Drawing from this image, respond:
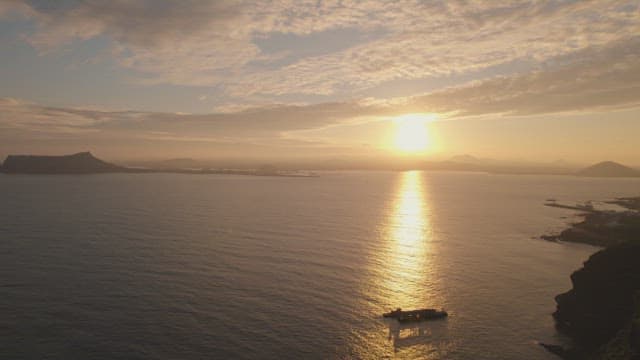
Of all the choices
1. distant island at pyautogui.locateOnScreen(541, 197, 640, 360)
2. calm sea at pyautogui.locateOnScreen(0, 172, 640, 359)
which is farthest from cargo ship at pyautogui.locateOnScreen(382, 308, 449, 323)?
distant island at pyautogui.locateOnScreen(541, 197, 640, 360)

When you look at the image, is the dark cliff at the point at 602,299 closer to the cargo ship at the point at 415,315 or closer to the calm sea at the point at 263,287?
the calm sea at the point at 263,287

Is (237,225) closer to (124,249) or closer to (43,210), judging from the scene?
(124,249)

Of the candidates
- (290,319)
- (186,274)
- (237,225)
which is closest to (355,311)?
(290,319)

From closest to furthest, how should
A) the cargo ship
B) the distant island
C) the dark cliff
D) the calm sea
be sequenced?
1. the calm sea
2. the distant island
3. the dark cliff
4. the cargo ship

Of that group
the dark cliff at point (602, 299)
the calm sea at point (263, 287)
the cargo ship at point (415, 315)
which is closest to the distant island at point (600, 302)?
the dark cliff at point (602, 299)

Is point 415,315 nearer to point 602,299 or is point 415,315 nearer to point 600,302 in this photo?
point 600,302

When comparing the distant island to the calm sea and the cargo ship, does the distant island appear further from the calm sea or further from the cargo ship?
the cargo ship

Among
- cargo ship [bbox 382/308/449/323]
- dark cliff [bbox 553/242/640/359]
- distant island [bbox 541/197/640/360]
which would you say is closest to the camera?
distant island [bbox 541/197/640/360]

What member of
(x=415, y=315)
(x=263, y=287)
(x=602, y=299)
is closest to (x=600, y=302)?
(x=602, y=299)

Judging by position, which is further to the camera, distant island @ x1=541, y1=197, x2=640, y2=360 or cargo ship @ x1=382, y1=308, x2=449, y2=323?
cargo ship @ x1=382, y1=308, x2=449, y2=323
